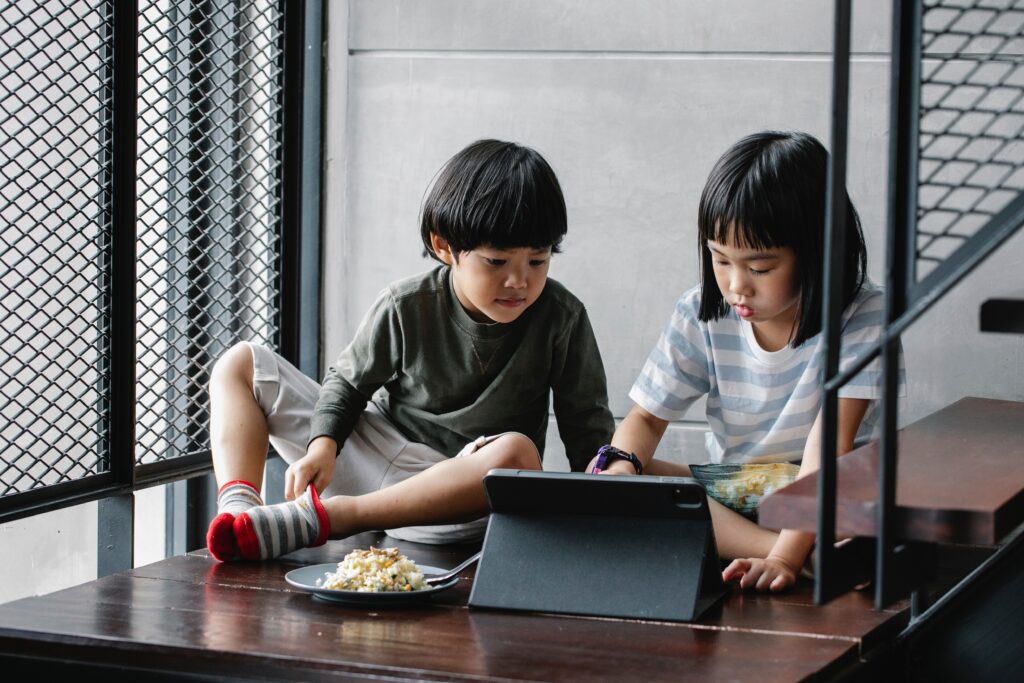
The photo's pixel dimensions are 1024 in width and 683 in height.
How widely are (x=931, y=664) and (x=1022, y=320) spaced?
695 mm

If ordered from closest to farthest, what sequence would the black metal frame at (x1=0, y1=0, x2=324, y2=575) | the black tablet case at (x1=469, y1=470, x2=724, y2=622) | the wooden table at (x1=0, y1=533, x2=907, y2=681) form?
the wooden table at (x1=0, y1=533, x2=907, y2=681) → the black tablet case at (x1=469, y1=470, x2=724, y2=622) → the black metal frame at (x1=0, y1=0, x2=324, y2=575)

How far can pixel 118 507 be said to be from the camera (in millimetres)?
2236

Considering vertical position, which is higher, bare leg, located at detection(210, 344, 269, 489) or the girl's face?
the girl's face

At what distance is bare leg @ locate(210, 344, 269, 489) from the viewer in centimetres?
213

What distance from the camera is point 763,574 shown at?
1.78 metres

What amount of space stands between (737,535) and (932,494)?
2.69 feet

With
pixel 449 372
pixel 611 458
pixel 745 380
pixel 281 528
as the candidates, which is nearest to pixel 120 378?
pixel 281 528

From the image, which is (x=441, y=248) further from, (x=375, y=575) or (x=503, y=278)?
(x=375, y=575)

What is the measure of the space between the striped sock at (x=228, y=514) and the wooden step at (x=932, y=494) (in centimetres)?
96

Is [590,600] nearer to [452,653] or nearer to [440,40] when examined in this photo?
[452,653]

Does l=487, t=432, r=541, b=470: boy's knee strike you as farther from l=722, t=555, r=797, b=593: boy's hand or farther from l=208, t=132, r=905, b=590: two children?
l=722, t=555, r=797, b=593: boy's hand

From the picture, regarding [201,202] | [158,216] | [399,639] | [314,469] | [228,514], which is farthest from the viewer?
[201,202]

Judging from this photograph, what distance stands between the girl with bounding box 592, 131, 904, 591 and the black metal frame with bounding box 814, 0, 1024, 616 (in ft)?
2.23

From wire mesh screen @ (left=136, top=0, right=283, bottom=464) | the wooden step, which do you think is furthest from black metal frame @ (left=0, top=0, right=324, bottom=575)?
the wooden step
